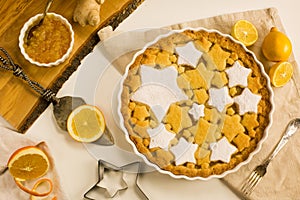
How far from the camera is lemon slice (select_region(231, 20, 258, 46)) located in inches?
68.4

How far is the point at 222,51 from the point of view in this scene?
5.60 feet

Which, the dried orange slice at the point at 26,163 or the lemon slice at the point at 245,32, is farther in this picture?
the lemon slice at the point at 245,32

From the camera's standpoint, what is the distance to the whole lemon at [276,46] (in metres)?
1.71

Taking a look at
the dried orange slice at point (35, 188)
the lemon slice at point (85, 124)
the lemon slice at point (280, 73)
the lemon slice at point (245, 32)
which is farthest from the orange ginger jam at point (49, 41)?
the lemon slice at point (280, 73)

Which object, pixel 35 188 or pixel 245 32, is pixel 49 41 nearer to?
pixel 35 188

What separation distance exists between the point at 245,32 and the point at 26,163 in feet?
2.36

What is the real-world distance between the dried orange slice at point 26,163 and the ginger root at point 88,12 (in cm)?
39

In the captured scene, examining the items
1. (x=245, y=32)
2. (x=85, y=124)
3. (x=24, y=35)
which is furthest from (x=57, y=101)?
(x=245, y=32)

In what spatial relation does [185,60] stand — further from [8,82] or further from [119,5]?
[8,82]

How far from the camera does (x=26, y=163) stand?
1.62 m

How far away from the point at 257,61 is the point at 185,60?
20cm

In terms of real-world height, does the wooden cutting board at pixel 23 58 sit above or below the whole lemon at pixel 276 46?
above

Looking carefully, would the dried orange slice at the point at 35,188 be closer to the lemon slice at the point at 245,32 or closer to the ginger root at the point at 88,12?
the ginger root at the point at 88,12

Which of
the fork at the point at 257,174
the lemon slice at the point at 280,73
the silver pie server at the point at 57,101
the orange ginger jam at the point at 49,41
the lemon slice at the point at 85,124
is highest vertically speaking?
the orange ginger jam at the point at 49,41
